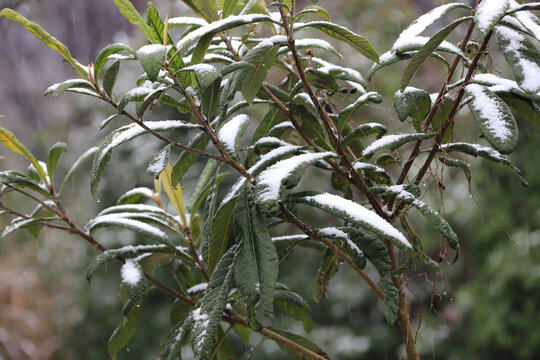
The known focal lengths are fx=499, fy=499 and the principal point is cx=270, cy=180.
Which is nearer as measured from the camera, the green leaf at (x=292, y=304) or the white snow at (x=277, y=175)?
the white snow at (x=277, y=175)

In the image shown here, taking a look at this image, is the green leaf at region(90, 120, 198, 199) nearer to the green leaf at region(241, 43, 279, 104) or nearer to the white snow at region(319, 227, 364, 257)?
the green leaf at region(241, 43, 279, 104)

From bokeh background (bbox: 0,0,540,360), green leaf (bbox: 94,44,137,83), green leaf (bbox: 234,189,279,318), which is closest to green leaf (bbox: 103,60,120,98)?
green leaf (bbox: 94,44,137,83)

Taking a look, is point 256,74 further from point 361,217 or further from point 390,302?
point 390,302

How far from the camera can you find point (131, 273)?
3.03ft

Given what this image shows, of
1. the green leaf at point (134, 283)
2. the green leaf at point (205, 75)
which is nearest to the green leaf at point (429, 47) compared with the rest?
the green leaf at point (205, 75)

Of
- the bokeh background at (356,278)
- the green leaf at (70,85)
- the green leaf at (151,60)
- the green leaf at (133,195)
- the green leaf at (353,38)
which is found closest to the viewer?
A: the green leaf at (151,60)

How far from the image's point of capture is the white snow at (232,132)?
0.75m

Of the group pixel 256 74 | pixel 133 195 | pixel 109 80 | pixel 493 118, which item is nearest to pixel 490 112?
pixel 493 118

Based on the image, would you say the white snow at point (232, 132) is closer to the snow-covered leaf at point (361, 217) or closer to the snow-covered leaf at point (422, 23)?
the snow-covered leaf at point (361, 217)

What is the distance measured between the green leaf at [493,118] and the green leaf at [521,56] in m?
0.07

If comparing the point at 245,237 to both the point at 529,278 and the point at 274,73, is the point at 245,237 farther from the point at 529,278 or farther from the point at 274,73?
the point at 274,73

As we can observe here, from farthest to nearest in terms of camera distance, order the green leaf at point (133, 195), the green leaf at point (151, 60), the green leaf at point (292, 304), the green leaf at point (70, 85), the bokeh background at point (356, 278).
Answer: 1. the bokeh background at point (356, 278)
2. the green leaf at point (133, 195)
3. the green leaf at point (292, 304)
4. the green leaf at point (70, 85)
5. the green leaf at point (151, 60)

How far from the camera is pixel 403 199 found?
75cm

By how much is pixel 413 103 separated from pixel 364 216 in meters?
0.22
